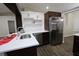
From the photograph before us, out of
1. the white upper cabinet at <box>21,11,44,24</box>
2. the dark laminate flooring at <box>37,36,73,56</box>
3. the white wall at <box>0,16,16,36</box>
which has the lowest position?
the dark laminate flooring at <box>37,36,73,56</box>

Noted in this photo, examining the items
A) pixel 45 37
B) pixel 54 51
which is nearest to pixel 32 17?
pixel 45 37

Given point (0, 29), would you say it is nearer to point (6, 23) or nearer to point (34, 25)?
point (6, 23)

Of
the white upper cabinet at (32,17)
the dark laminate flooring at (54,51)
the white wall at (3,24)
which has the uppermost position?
the white upper cabinet at (32,17)

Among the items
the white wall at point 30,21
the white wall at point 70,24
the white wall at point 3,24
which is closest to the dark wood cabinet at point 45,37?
the white wall at point 30,21

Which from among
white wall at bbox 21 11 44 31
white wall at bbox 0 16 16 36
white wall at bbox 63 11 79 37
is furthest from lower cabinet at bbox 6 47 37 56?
white wall at bbox 63 11 79 37

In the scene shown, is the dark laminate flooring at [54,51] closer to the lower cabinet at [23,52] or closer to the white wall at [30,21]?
the lower cabinet at [23,52]

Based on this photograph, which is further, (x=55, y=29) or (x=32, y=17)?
(x=32, y=17)

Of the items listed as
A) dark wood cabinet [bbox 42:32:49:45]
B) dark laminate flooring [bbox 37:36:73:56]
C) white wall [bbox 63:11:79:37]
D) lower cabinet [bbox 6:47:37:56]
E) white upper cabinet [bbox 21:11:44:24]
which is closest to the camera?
lower cabinet [bbox 6:47:37:56]

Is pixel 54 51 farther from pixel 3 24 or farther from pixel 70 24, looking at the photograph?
pixel 70 24

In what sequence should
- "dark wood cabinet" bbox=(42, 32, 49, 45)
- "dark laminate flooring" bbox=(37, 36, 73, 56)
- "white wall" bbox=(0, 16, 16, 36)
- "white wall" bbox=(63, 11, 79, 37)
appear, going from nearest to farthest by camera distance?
1. "white wall" bbox=(0, 16, 16, 36)
2. "dark laminate flooring" bbox=(37, 36, 73, 56)
3. "dark wood cabinet" bbox=(42, 32, 49, 45)
4. "white wall" bbox=(63, 11, 79, 37)

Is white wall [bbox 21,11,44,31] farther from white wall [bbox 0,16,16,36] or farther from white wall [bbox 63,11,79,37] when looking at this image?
white wall [bbox 63,11,79,37]

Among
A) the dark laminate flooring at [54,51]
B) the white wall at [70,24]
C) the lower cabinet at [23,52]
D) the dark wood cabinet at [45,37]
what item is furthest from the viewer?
the white wall at [70,24]

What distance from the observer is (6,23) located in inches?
87.7

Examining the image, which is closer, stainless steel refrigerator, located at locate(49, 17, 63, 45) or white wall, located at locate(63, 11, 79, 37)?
stainless steel refrigerator, located at locate(49, 17, 63, 45)
